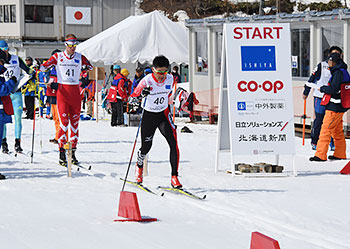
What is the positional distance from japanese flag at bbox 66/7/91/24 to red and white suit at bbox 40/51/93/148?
3884cm

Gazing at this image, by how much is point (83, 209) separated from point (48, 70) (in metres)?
4.04

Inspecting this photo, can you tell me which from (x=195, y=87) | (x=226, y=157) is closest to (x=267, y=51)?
(x=226, y=157)

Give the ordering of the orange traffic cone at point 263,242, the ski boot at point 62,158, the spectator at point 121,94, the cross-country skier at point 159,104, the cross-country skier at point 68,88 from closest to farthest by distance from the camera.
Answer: the orange traffic cone at point 263,242
the cross-country skier at point 159,104
the cross-country skier at point 68,88
the ski boot at point 62,158
the spectator at point 121,94

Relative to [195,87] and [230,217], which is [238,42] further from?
[195,87]

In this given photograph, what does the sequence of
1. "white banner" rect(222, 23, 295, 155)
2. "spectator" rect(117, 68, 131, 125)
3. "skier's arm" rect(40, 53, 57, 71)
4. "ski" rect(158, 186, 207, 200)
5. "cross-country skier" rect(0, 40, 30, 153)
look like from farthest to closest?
"spectator" rect(117, 68, 131, 125) → "cross-country skier" rect(0, 40, 30, 153) → "skier's arm" rect(40, 53, 57, 71) → "white banner" rect(222, 23, 295, 155) → "ski" rect(158, 186, 207, 200)

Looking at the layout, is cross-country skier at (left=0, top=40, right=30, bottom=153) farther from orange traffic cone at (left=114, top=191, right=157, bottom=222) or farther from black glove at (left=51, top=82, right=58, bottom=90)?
orange traffic cone at (left=114, top=191, right=157, bottom=222)

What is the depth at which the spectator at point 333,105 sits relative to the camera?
11.9 m

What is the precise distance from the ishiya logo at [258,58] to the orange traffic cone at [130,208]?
401 centimetres

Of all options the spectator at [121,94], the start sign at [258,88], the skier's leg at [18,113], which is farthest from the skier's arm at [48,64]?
the spectator at [121,94]

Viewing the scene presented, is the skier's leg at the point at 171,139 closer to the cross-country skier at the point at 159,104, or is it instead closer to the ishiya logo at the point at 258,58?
the cross-country skier at the point at 159,104

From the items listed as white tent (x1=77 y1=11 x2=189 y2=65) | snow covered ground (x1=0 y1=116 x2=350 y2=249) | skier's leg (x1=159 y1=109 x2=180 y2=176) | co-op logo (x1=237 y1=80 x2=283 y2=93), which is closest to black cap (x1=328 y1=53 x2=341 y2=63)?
co-op logo (x1=237 y1=80 x2=283 y2=93)

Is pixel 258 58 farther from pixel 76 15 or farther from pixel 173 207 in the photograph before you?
pixel 76 15

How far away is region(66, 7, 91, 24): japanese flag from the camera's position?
4978 centimetres

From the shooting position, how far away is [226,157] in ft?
43.2
